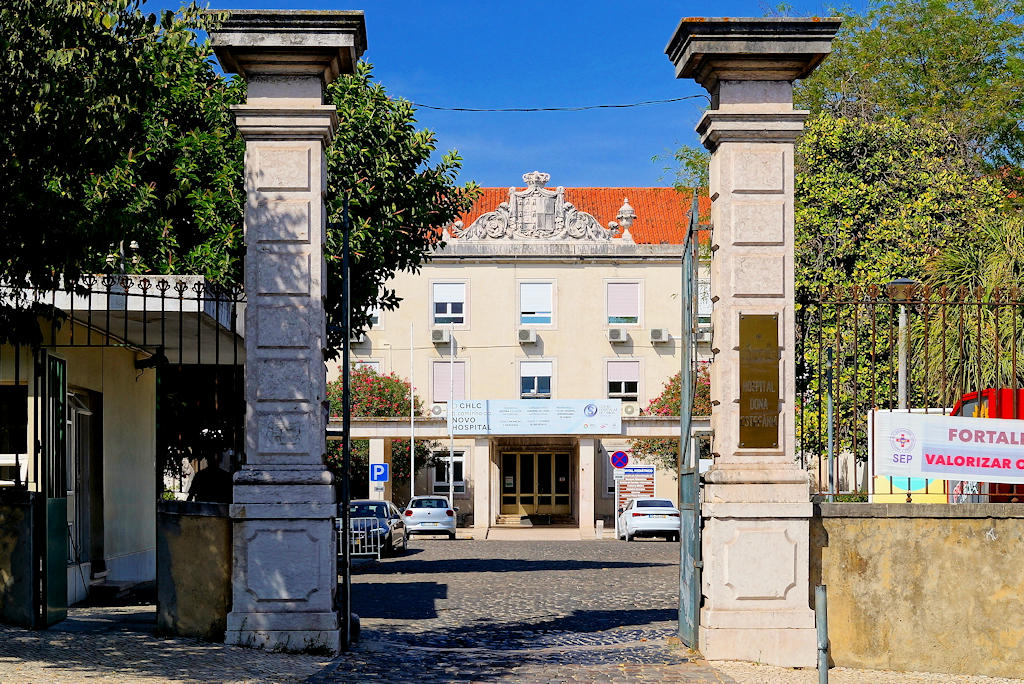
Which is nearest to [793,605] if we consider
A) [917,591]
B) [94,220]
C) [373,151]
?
[917,591]

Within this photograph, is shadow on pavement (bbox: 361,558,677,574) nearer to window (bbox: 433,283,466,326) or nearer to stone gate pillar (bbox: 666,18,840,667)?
stone gate pillar (bbox: 666,18,840,667)

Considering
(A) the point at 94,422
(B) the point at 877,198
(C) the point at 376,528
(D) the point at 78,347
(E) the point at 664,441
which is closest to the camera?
(D) the point at 78,347

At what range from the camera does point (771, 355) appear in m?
10.7

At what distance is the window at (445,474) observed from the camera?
54312 millimetres

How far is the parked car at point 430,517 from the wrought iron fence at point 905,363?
13319mm

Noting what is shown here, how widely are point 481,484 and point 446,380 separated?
5.95 metres

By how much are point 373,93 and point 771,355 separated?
1239 cm

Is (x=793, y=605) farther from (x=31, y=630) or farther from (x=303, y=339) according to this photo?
(x=31, y=630)

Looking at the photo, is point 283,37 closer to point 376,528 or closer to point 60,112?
point 60,112

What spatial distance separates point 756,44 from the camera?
34.8 feet

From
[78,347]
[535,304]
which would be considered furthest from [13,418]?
[535,304]

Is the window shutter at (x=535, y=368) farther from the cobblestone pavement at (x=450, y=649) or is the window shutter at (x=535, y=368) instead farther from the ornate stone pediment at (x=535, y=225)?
the cobblestone pavement at (x=450, y=649)

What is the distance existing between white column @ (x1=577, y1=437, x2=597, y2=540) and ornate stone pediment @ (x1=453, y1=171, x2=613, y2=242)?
869cm

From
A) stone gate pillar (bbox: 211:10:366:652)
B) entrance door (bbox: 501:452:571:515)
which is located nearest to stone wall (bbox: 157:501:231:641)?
stone gate pillar (bbox: 211:10:366:652)
